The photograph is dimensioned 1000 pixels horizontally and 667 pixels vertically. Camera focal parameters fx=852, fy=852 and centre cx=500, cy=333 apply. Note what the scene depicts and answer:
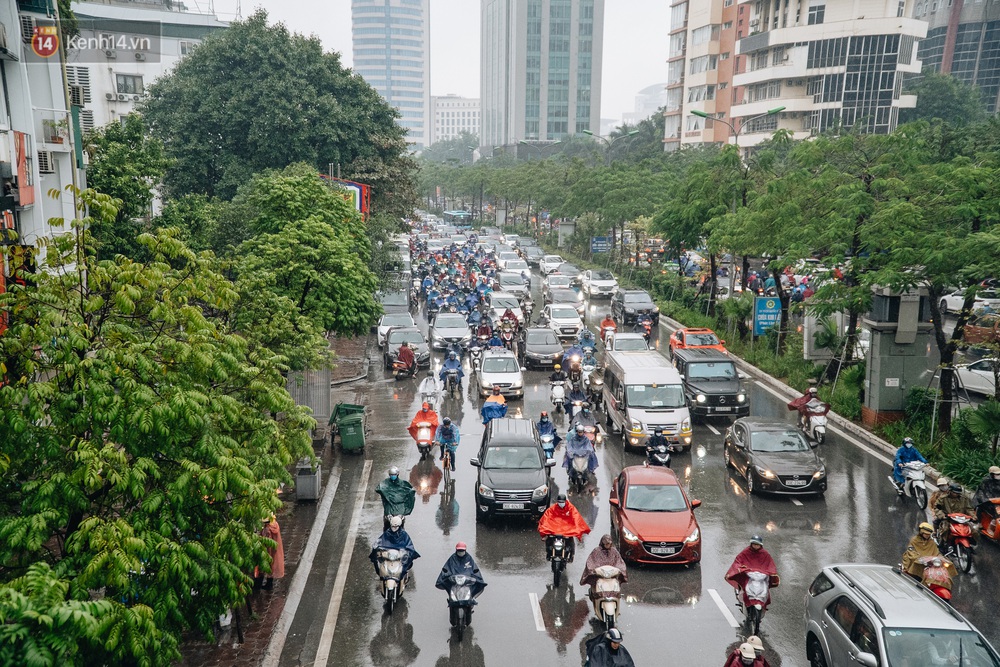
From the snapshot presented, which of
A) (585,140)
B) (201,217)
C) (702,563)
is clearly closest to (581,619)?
(702,563)

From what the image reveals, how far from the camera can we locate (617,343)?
30359 mm

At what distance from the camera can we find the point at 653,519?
15039mm

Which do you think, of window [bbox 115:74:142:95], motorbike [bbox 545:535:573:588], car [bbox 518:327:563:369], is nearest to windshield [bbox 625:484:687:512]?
motorbike [bbox 545:535:573:588]

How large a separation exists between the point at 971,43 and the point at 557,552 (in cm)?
9826

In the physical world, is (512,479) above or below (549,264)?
above

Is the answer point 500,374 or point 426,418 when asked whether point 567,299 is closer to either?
point 500,374

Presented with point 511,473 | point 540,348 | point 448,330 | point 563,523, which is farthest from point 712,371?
point 448,330

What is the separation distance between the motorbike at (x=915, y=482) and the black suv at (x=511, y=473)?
24.5 ft

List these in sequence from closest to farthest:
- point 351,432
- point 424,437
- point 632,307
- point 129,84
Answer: point 424,437 → point 351,432 → point 632,307 → point 129,84

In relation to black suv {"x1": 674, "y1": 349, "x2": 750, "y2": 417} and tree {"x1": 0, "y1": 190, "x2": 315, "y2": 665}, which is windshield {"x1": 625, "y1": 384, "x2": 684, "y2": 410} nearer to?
black suv {"x1": 674, "y1": 349, "x2": 750, "y2": 417}

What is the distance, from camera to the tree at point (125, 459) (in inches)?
298

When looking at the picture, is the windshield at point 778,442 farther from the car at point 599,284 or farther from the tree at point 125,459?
the car at point 599,284

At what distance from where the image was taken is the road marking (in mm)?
12672

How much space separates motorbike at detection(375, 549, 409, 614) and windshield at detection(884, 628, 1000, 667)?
22.6 ft
